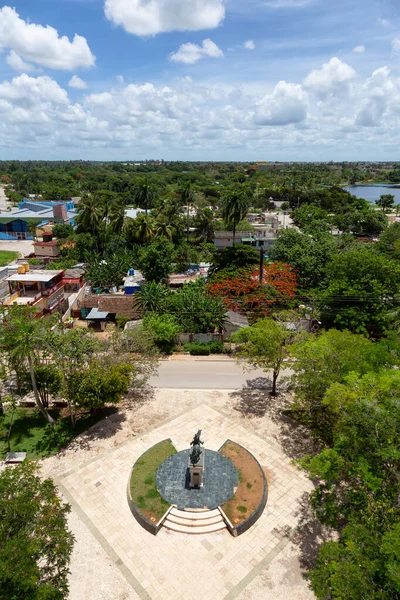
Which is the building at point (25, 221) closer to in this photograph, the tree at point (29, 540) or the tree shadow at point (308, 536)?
the tree at point (29, 540)

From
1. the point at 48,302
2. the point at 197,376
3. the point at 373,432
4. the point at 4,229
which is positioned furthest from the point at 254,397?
the point at 4,229

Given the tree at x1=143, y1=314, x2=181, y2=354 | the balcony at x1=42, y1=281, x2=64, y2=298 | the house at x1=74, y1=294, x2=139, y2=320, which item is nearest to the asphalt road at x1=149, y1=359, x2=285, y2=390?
the tree at x1=143, y1=314, x2=181, y2=354

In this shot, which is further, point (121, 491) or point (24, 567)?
point (121, 491)

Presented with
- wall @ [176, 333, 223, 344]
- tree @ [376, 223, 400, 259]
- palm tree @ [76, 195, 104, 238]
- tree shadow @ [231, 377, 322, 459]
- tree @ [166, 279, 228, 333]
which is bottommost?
tree shadow @ [231, 377, 322, 459]

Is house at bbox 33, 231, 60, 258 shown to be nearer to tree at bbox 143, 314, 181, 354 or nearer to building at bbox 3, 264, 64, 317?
building at bbox 3, 264, 64, 317

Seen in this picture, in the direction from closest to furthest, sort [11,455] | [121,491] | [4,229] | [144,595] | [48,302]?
1. [144,595]
2. [121,491]
3. [11,455]
4. [48,302]
5. [4,229]

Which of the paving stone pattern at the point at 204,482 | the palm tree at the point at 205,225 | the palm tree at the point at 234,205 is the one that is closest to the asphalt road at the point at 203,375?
the paving stone pattern at the point at 204,482

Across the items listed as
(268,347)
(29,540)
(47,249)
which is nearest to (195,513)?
(29,540)

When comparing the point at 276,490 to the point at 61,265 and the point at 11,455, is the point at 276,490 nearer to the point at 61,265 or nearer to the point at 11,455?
the point at 11,455
